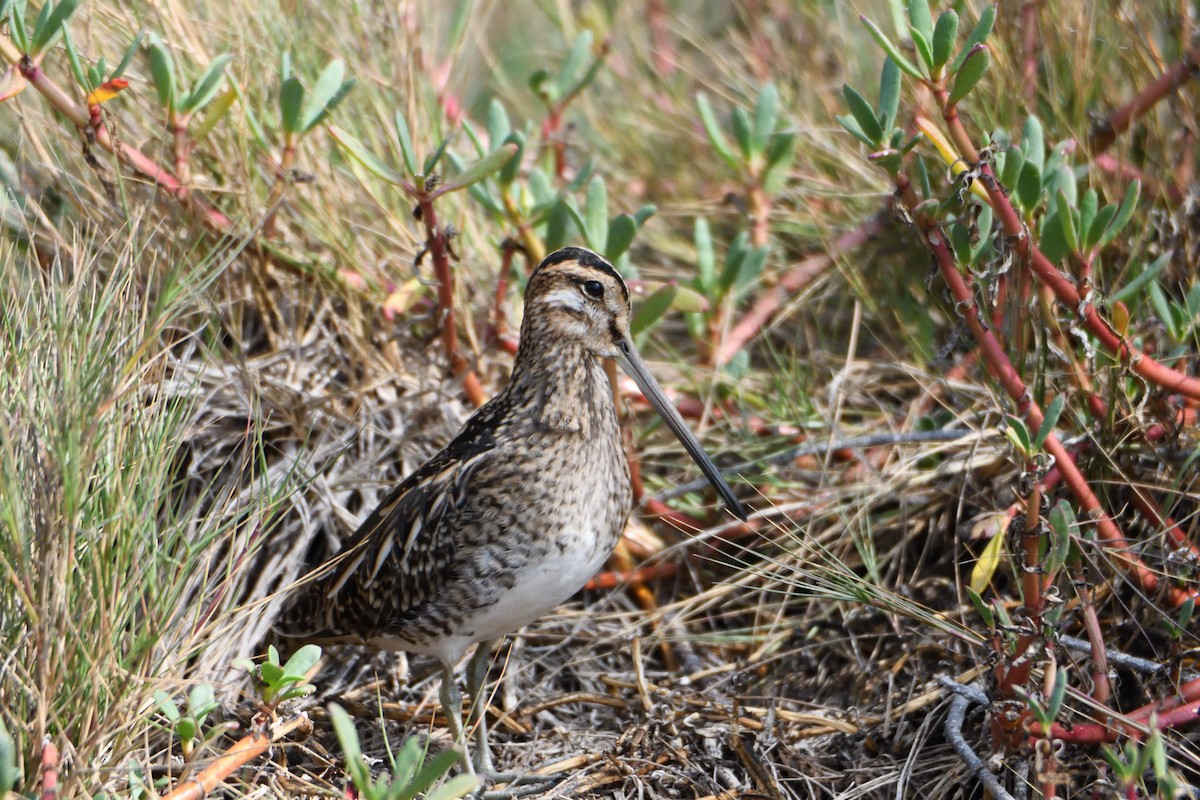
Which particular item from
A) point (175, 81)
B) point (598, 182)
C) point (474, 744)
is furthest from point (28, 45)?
point (474, 744)

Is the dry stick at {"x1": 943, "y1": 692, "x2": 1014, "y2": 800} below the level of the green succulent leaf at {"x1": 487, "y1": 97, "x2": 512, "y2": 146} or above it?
below

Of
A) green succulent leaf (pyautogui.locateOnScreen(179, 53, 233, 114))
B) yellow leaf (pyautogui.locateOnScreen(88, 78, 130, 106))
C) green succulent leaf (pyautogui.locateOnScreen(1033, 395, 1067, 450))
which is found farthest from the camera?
green succulent leaf (pyautogui.locateOnScreen(179, 53, 233, 114))

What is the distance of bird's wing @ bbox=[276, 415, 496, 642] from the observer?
2.91 m

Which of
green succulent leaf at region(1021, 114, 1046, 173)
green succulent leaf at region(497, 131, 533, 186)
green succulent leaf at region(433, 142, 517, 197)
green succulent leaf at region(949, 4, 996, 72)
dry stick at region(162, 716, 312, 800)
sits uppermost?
green succulent leaf at region(433, 142, 517, 197)

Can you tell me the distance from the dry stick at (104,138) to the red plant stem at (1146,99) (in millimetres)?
2378

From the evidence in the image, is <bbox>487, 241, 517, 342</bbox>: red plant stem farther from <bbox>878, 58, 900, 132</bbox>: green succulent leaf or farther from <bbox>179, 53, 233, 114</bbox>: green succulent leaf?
<bbox>878, 58, 900, 132</bbox>: green succulent leaf

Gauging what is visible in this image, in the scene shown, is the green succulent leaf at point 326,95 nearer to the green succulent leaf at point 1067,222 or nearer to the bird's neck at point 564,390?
the bird's neck at point 564,390

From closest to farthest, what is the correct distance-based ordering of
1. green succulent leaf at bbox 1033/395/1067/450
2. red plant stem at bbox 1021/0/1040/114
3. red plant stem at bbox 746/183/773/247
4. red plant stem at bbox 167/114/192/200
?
green succulent leaf at bbox 1033/395/1067/450 < red plant stem at bbox 167/114/192/200 < red plant stem at bbox 1021/0/1040/114 < red plant stem at bbox 746/183/773/247

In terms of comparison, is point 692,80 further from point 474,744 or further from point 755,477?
point 474,744

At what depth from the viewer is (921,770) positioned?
2775mm

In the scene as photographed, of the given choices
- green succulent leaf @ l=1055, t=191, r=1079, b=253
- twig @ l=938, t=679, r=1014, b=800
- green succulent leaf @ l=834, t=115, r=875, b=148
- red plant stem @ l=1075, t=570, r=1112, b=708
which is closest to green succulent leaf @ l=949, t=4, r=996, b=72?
green succulent leaf @ l=834, t=115, r=875, b=148

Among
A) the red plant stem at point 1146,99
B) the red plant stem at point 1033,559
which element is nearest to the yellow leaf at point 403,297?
the red plant stem at point 1033,559

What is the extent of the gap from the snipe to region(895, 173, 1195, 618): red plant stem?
0.70 m

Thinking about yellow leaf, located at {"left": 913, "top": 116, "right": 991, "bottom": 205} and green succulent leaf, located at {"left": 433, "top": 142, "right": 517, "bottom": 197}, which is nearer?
yellow leaf, located at {"left": 913, "top": 116, "right": 991, "bottom": 205}
